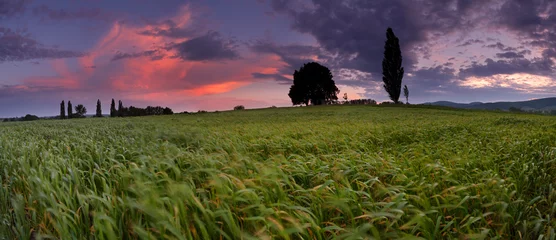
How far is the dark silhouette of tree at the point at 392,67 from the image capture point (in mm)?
60906

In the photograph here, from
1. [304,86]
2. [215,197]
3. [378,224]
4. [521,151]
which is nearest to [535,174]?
[521,151]

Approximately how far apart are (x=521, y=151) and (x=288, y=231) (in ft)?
21.7

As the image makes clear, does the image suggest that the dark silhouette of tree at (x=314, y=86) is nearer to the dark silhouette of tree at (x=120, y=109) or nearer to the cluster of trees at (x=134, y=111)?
the cluster of trees at (x=134, y=111)

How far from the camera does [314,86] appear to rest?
229 feet

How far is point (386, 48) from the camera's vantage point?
63469 mm

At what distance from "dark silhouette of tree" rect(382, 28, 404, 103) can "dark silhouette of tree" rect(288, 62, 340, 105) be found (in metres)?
13.1

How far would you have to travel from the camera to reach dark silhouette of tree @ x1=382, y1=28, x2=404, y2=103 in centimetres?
6091

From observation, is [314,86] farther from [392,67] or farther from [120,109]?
[120,109]

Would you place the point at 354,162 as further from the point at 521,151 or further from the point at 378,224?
the point at 521,151

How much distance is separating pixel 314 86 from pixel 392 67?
17.6 m

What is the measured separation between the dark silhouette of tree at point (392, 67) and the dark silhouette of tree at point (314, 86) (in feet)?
43.1

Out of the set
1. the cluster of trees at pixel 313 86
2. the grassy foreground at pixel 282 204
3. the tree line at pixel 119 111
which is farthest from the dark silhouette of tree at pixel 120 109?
the grassy foreground at pixel 282 204

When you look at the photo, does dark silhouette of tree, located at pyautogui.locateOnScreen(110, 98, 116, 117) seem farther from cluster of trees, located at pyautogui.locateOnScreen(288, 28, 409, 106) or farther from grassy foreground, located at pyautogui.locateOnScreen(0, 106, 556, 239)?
grassy foreground, located at pyautogui.locateOnScreen(0, 106, 556, 239)

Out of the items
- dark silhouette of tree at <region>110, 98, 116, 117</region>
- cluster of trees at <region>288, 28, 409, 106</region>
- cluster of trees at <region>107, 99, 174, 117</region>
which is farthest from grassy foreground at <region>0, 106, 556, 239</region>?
dark silhouette of tree at <region>110, 98, 116, 117</region>
